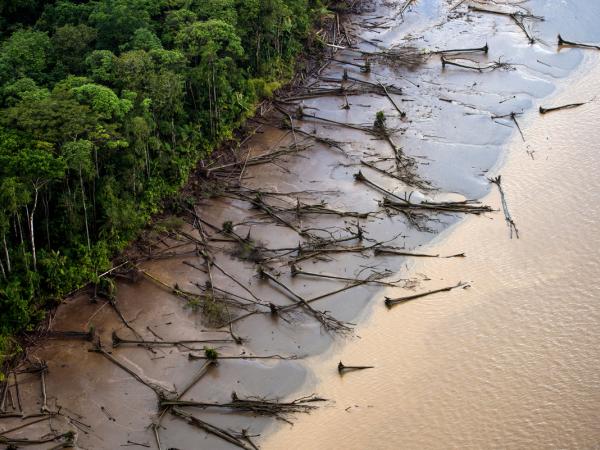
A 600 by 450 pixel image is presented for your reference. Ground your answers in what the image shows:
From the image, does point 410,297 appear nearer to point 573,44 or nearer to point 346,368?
point 346,368

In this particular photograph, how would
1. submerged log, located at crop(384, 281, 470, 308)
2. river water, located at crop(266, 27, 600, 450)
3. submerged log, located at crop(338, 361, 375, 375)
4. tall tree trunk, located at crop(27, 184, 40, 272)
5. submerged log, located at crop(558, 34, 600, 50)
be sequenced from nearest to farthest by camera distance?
river water, located at crop(266, 27, 600, 450), tall tree trunk, located at crop(27, 184, 40, 272), submerged log, located at crop(338, 361, 375, 375), submerged log, located at crop(384, 281, 470, 308), submerged log, located at crop(558, 34, 600, 50)

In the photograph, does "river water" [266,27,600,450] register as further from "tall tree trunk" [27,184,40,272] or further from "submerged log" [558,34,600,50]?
"submerged log" [558,34,600,50]

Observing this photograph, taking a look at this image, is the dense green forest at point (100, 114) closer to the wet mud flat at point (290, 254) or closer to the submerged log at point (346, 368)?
the wet mud flat at point (290, 254)

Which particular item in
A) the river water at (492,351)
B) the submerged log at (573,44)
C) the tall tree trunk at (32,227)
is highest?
the submerged log at (573,44)

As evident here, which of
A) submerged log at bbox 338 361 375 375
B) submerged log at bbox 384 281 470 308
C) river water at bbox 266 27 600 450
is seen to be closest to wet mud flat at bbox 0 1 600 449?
submerged log at bbox 384 281 470 308

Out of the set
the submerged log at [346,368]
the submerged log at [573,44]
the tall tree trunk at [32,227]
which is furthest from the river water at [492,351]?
the submerged log at [573,44]

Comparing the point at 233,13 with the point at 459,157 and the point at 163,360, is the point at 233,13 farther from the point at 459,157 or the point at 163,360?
the point at 163,360

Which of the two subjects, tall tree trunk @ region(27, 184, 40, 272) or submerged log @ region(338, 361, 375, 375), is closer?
tall tree trunk @ region(27, 184, 40, 272)
